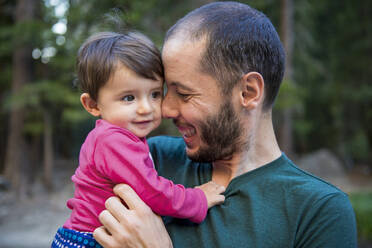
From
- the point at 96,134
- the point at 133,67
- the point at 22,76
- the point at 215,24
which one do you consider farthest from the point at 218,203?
the point at 22,76

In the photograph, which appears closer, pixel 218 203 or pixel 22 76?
pixel 218 203

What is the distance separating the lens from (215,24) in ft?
5.90

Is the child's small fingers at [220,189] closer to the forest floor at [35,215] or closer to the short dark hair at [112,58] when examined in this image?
the short dark hair at [112,58]

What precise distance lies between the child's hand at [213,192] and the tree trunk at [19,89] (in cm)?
1004

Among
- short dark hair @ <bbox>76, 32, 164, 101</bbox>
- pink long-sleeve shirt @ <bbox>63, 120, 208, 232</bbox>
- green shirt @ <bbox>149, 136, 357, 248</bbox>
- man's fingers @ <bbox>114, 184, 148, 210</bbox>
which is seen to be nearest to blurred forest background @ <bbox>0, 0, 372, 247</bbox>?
short dark hair @ <bbox>76, 32, 164, 101</bbox>

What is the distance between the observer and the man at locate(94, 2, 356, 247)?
A: 1553mm

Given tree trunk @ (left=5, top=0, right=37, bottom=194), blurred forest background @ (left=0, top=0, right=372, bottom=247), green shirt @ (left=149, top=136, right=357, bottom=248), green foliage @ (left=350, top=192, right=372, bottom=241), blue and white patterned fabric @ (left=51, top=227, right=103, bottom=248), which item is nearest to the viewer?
green shirt @ (left=149, top=136, right=357, bottom=248)

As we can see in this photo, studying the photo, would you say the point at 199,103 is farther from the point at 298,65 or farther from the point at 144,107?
the point at 298,65

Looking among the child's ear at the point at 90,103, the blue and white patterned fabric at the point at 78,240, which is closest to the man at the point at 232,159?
the blue and white patterned fabric at the point at 78,240

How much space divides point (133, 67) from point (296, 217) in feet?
3.39

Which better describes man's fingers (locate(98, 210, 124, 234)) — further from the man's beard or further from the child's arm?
the man's beard

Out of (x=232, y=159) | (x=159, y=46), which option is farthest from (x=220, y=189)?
(x=159, y=46)

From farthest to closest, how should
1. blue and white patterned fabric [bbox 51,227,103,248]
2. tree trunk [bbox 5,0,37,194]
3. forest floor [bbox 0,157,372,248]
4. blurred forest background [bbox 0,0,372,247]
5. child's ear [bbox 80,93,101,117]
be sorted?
tree trunk [bbox 5,0,37,194] < blurred forest background [bbox 0,0,372,247] < forest floor [bbox 0,157,372,248] < child's ear [bbox 80,93,101,117] < blue and white patterned fabric [bbox 51,227,103,248]

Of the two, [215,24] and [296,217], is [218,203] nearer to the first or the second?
[296,217]
